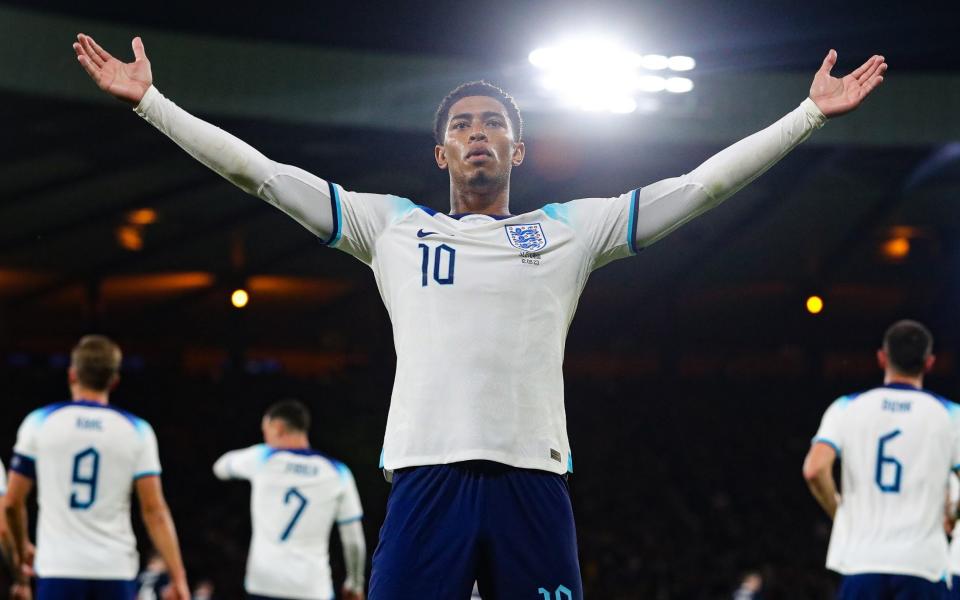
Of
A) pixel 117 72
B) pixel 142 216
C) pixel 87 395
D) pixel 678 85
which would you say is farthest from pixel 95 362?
pixel 142 216

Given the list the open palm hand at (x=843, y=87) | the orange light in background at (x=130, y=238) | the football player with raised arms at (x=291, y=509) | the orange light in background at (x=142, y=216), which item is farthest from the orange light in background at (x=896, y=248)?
the open palm hand at (x=843, y=87)

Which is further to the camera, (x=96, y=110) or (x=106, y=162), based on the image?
(x=106, y=162)

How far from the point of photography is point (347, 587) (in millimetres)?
8344

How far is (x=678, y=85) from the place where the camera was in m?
13.8

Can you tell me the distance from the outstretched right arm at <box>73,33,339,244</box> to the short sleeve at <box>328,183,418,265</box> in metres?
0.01

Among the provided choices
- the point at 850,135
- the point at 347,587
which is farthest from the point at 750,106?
the point at 347,587

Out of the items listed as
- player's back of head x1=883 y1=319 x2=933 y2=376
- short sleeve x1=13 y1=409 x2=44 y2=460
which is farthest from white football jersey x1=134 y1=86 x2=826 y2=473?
short sleeve x1=13 y1=409 x2=44 y2=460

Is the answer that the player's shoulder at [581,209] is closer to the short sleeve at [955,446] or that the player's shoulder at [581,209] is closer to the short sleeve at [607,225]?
the short sleeve at [607,225]

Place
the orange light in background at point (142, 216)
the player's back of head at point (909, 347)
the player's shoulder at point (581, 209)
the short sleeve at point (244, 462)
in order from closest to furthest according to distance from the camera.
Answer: the player's shoulder at point (581, 209) < the player's back of head at point (909, 347) < the short sleeve at point (244, 462) < the orange light in background at point (142, 216)

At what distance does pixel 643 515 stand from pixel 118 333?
10.7 m

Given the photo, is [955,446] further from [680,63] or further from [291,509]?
[680,63]

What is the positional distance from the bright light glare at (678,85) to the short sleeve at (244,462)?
737 centimetres

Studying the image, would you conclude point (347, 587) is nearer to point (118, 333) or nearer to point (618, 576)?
point (618, 576)

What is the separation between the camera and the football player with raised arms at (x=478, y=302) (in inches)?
115
